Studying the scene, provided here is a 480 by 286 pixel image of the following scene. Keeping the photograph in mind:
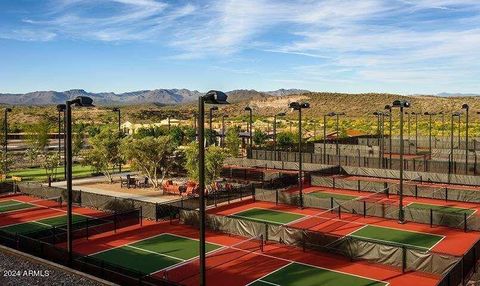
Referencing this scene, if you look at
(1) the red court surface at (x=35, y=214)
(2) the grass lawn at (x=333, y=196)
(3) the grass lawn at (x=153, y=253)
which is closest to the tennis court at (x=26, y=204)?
(1) the red court surface at (x=35, y=214)

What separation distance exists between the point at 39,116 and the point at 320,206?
157 meters

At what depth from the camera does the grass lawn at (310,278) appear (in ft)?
68.9

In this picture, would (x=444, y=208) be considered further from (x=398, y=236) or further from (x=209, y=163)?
(x=209, y=163)

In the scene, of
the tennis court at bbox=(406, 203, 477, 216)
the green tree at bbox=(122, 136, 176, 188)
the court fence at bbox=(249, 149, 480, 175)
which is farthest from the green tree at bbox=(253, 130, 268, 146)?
the tennis court at bbox=(406, 203, 477, 216)

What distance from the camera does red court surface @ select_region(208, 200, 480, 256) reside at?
26.8 m

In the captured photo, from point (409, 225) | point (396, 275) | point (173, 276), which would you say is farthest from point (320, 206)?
point (173, 276)

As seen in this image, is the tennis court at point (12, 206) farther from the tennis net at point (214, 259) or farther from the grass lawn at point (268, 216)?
the tennis net at point (214, 259)

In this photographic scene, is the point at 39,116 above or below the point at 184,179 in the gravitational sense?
above

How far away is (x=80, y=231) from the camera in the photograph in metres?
28.9

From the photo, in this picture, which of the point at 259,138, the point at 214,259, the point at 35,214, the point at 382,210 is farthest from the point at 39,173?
the point at 382,210

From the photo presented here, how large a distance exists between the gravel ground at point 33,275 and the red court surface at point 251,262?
4819mm

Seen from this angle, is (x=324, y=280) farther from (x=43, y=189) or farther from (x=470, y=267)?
(x=43, y=189)

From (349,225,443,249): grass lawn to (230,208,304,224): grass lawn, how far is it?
557 centimetres

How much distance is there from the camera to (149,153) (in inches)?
1730
